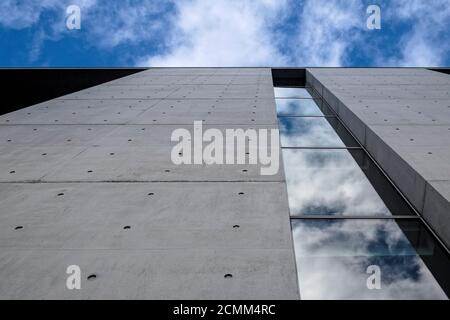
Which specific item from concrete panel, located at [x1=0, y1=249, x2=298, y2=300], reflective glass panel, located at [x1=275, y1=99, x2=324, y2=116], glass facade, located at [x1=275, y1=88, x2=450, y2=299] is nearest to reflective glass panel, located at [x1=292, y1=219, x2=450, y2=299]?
glass facade, located at [x1=275, y1=88, x2=450, y2=299]

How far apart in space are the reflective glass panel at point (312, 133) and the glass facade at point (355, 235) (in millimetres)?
561

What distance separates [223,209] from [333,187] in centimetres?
193

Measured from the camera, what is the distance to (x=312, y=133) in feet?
26.8

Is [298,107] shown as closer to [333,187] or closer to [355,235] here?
[333,187]

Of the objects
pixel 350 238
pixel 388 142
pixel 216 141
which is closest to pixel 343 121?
pixel 388 142

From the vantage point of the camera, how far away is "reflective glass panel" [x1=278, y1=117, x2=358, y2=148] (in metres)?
7.41

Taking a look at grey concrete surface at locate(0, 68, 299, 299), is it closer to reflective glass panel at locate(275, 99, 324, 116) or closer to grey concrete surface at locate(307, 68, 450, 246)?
grey concrete surface at locate(307, 68, 450, 246)

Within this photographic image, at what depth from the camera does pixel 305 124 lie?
29.4ft

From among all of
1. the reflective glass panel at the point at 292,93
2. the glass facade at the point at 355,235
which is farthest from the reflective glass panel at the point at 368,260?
the reflective glass panel at the point at 292,93

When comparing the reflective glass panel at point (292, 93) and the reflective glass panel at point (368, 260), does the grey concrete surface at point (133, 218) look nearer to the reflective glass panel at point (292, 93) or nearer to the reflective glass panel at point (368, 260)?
the reflective glass panel at point (368, 260)

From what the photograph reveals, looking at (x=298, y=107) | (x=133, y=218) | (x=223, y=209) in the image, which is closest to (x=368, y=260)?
(x=223, y=209)

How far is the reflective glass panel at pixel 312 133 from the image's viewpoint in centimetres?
741

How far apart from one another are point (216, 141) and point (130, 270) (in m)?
3.60
